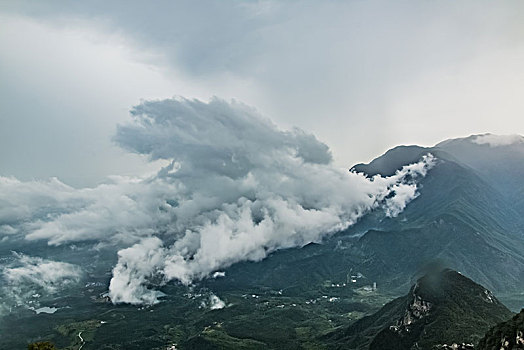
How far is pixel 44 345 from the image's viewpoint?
129125 mm

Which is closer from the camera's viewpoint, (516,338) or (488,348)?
(516,338)

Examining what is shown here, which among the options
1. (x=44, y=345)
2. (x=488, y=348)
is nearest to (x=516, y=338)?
(x=488, y=348)

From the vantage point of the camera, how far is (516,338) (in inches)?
6496

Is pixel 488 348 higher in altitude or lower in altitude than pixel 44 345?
lower

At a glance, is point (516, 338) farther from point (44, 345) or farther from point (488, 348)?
point (44, 345)

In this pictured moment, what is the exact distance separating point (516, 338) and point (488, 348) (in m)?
14.9

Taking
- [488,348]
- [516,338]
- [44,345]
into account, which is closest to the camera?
[44,345]

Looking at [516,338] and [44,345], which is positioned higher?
[44,345]

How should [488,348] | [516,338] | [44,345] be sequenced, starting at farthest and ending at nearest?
[488,348] → [516,338] → [44,345]

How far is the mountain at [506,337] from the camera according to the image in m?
164

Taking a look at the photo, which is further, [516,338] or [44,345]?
[516,338]

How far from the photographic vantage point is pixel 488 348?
177 metres

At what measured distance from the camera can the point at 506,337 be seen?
169250 millimetres

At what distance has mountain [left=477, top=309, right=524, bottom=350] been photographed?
16438cm
